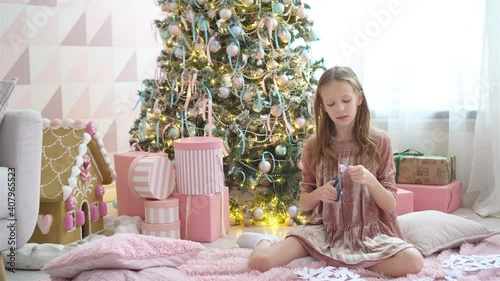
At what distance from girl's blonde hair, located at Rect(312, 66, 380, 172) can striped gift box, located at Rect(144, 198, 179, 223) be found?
0.96 m

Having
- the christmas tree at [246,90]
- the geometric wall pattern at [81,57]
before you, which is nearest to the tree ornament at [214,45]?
the christmas tree at [246,90]

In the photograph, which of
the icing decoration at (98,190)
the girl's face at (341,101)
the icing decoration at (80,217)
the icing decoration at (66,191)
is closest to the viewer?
the girl's face at (341,101)

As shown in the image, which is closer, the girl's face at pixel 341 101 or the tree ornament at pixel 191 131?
the girl's face at pixel 341 101

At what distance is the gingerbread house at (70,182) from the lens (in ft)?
9.67

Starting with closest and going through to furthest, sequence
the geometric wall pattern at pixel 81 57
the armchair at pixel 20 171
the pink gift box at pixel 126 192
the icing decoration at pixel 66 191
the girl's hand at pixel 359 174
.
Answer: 1. the girl's hand at pixel 359 174
2. the armchair at pixel 20 171
3. the icing decoration at pixel 66 191
4. the pink gift box at pixel 126 192
5. the geometric wall pattern at pixel 81 57

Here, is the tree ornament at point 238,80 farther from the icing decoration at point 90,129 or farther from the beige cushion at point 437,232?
the beige cushion at point 437,232

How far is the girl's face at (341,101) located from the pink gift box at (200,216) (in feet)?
3.49

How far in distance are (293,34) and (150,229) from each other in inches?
52.4

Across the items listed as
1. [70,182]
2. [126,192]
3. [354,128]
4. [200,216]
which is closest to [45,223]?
[70,182]

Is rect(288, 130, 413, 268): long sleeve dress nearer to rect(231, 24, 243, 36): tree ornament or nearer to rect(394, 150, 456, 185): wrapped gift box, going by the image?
rect(231, 24, 243, 36): tree ornament

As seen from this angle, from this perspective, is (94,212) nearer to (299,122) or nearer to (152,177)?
(152,177)

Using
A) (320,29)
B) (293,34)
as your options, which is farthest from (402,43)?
(293,34)

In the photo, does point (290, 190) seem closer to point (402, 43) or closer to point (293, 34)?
point (293, 34)

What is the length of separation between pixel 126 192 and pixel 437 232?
167 centimetres
